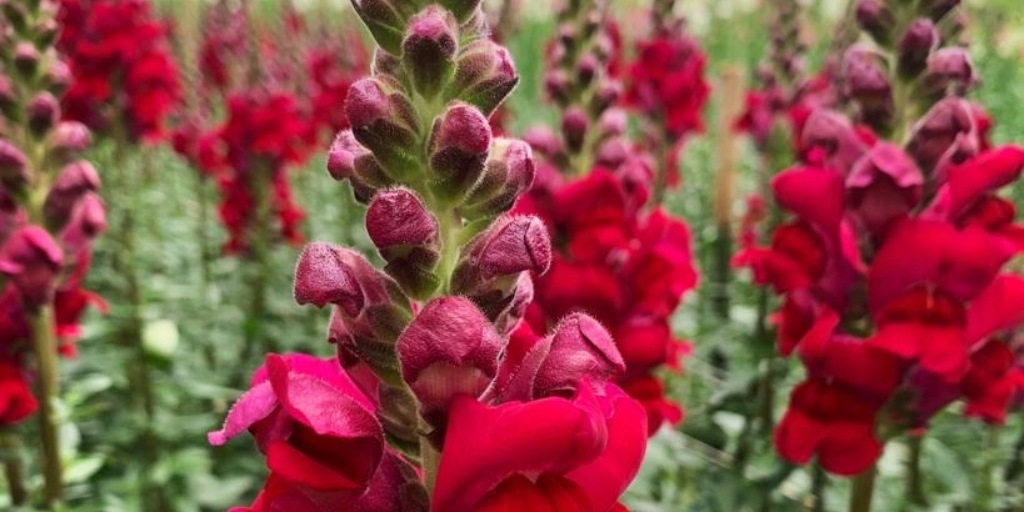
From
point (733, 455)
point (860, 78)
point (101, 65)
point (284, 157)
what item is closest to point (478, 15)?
point (860, 78)

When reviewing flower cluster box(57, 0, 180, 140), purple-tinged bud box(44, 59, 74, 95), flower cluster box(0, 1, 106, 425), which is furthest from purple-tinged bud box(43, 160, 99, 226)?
flower cluster box(57, 0, 180, 140)

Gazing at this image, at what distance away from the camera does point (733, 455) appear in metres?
2.71

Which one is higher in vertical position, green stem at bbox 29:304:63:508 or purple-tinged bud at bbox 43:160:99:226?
purple-tinged bud at bbox 43:160:99:226

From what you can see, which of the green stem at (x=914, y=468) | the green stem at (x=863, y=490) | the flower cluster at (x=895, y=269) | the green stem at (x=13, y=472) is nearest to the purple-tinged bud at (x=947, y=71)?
the flower cluster at (x=895, y=269)

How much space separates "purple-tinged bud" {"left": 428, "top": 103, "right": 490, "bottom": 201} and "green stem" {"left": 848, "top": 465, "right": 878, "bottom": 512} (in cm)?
122

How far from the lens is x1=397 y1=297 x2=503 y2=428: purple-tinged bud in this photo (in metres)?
0.91

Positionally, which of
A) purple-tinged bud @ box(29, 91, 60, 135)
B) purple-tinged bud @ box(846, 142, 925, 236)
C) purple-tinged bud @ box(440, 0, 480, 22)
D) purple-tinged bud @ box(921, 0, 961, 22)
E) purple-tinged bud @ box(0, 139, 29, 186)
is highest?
purple-tinged bud @ box(921, 0, 961, 22)

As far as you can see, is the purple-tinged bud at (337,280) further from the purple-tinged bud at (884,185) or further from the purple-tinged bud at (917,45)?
the purple-tinged bud at (917,45)

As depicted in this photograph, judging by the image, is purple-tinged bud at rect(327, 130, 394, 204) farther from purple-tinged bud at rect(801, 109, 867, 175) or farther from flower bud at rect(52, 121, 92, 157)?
flower bud at rect(52, 121, 92, 157)

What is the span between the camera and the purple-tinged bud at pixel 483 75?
100cm

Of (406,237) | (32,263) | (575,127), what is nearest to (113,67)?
(32,263)

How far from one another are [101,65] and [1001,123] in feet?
12.1

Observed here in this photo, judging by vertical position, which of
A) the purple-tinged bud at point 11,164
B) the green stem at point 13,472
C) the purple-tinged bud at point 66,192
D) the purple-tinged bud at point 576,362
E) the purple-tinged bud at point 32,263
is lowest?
the green stem at point 13,472

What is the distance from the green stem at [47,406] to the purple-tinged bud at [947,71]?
1.88 m
